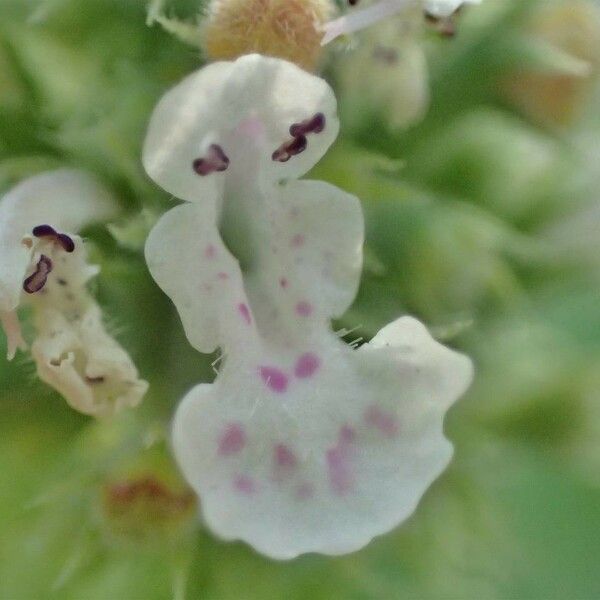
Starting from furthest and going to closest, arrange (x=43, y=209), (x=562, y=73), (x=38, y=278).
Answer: (x=562, y=73)
(x=43, y=209)
(x=38, y=278)

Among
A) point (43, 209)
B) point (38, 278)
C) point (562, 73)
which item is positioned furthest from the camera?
point (562, 73)

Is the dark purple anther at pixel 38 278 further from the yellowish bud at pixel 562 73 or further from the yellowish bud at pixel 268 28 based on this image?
the yellowish bud at pixel 562 73

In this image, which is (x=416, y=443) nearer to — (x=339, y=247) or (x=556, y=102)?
(x=339, y=247)

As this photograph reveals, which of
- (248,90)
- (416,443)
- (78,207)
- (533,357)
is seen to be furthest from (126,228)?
(533,357)

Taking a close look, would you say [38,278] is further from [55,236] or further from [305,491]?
→ [305,491]

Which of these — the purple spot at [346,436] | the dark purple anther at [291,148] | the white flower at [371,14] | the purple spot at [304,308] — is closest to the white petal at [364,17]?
the white flower at [371,14]

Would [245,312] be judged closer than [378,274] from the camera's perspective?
Yes

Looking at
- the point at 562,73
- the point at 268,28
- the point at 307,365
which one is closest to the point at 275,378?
the point at 307,365
